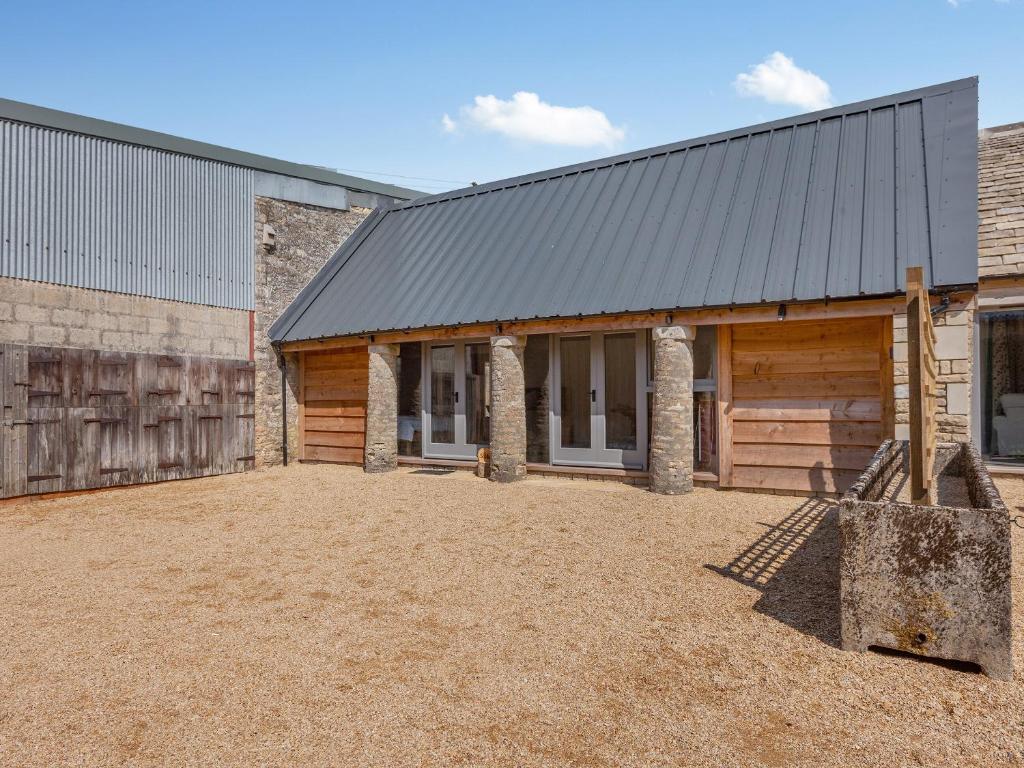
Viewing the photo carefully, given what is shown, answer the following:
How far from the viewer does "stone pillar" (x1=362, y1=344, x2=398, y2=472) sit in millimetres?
11703

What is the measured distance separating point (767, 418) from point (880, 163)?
411cm

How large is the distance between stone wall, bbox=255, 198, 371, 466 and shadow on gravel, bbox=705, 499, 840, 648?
9.81m

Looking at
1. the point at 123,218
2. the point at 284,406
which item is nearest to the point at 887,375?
the point at 284,406

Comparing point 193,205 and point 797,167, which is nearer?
point 797,167

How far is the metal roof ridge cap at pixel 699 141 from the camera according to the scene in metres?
9.43

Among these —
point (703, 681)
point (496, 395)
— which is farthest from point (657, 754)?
point (496, 395)

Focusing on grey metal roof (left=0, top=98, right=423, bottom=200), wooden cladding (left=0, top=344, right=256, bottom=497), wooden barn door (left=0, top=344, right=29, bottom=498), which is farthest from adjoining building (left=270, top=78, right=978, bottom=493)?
wooden barn door (left=0, top=344, right=29, bottom=498)

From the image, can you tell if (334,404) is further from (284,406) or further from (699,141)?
(699,141)

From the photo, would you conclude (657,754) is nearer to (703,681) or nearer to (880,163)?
(703,681)

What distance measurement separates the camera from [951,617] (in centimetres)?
353

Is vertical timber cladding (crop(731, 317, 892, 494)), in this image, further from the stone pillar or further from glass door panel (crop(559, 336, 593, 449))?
the stone pillar

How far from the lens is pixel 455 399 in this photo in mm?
11898

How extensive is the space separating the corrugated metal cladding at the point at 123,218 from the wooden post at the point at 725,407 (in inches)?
356

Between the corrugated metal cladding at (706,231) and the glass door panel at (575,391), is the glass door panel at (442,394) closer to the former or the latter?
the corrugated metal cladding at (706,231)
